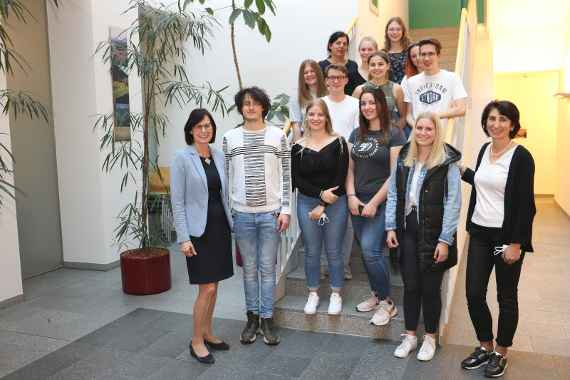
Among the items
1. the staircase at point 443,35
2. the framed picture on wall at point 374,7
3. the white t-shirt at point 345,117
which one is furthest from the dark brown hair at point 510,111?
the staircase at point 443,35

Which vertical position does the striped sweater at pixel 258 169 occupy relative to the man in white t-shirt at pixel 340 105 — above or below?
below

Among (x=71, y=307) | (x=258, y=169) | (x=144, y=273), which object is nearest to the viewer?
(x=258, y=169)

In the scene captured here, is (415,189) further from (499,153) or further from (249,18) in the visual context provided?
(249,18)

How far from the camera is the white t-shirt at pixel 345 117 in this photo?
372 centimetres

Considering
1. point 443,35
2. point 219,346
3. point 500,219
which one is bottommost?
point 219,346

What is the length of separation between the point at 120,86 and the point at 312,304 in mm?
3092

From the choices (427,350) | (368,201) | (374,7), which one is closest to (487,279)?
(427,350)

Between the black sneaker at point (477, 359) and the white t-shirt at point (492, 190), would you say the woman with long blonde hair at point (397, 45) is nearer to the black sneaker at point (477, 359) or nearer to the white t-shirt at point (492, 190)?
the white t-shirt at point (492, 190)

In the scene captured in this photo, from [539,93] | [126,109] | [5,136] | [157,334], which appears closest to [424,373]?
[157,334]

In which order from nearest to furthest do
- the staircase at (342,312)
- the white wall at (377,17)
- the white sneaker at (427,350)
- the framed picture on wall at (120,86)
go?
the white sneaker at (427,350)
the staircase at (342,312)
the framed picture on wall at (120,86)
the white wall at (377,17)

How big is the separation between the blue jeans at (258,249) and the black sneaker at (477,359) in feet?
3.99

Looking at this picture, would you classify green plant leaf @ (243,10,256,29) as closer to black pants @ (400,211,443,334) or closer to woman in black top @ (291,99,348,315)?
woman in black top @ (291,99,348,315)

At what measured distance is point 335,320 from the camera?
3.66m

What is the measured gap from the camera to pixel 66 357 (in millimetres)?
3385
